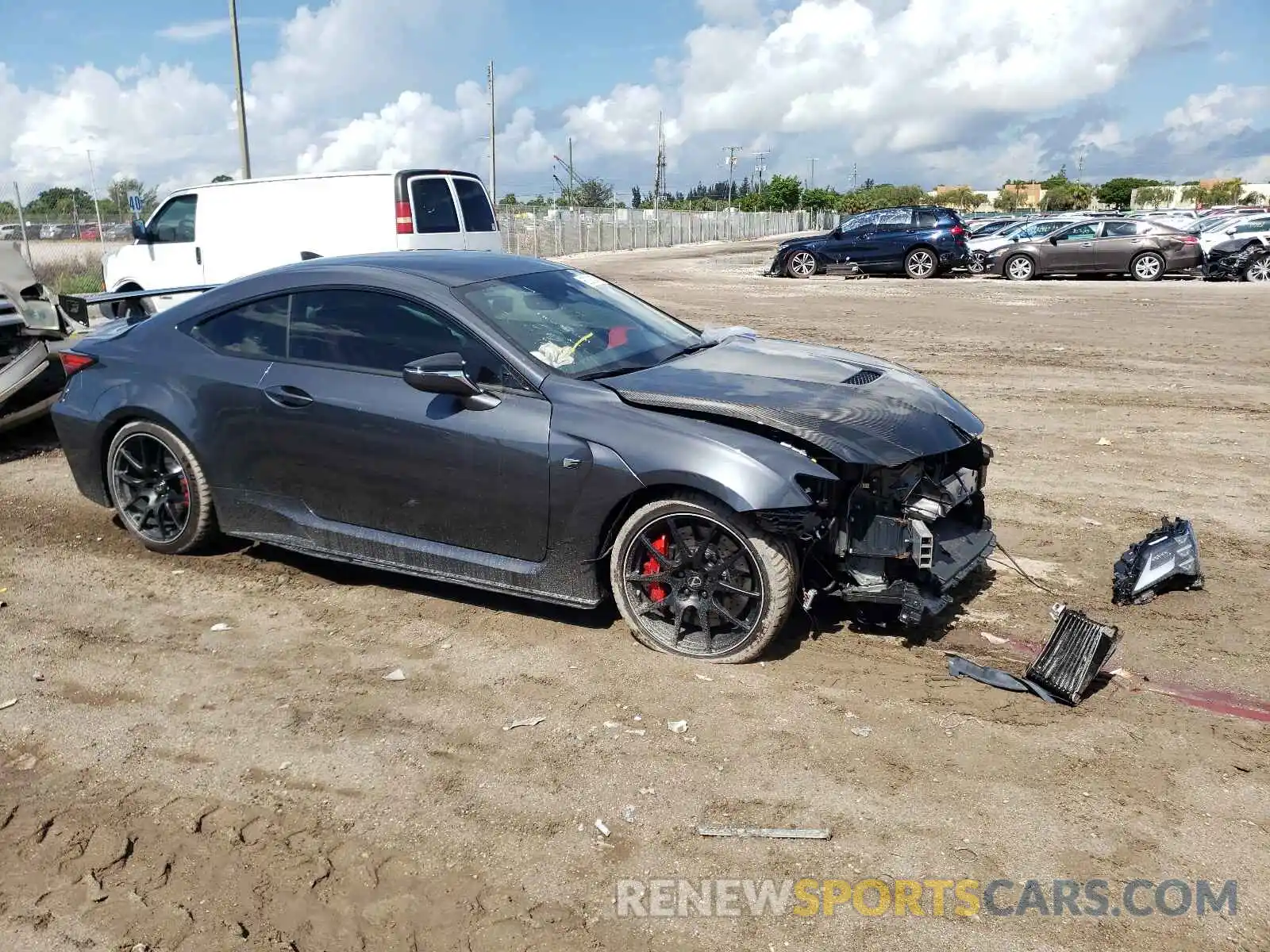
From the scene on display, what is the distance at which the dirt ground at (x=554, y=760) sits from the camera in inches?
113

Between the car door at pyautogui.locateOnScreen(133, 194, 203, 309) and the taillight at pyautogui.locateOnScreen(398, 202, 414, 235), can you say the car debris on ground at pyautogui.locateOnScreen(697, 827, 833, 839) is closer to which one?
the taillight at pyautogui.locateOnScreen(398, 202, 414, 235)

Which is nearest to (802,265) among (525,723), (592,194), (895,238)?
(895,238)

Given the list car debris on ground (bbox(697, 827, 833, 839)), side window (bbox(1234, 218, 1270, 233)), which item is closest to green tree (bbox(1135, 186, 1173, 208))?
side window (bbox(1234, 218, 1270, 233))

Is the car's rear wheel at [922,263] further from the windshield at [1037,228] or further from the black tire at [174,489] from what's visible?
the black tire at [174,489]

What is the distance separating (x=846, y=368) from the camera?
5.04 meters

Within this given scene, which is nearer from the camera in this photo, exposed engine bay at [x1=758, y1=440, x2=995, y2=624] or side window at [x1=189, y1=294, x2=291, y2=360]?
exposed engine bay at [x1=758, y1=440, x2=995, y2=624]

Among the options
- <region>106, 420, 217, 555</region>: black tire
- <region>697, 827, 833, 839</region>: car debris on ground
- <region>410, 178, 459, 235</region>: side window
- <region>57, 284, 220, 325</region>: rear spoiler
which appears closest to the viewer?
<region>697, 827, 833, 839</region>: car debris on ground

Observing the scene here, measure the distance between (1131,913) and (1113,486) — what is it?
4.51 m

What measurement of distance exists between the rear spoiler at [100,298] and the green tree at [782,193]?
90.9 m

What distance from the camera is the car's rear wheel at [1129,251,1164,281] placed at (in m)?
23.4

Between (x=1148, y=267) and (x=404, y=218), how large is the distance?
713 inches

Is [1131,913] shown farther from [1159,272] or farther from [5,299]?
[1159,272]

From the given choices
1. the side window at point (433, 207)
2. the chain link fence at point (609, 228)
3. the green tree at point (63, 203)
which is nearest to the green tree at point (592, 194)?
the chain link fence at point (609, 228)

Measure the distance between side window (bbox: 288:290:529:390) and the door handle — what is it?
0.17 metres
